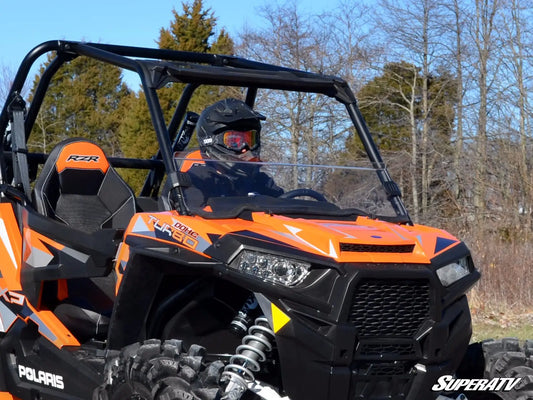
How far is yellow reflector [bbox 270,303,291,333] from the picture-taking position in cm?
379

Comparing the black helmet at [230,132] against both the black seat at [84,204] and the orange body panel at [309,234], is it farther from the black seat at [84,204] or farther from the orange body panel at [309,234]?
the black seat at [84,204]

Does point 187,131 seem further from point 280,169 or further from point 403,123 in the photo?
point 403,123

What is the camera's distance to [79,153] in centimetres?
577

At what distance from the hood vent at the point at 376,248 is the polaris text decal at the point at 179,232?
27.7 inches

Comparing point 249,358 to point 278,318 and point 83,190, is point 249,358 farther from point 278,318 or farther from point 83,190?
point 83,190

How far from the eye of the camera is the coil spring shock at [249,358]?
3.88m

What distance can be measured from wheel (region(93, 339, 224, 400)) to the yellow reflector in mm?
301

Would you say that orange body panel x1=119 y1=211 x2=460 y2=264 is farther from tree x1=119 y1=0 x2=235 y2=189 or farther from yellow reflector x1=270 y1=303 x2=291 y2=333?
tree x1=119 y1=0 x2=235 y2=189

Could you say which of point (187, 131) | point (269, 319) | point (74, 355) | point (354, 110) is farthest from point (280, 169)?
point (187, 131)

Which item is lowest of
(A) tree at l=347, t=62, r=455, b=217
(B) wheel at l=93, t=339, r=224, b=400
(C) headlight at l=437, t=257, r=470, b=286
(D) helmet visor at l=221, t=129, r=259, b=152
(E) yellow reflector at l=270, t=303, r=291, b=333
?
(B) wheel at l=93, t=339, r=224, b=400

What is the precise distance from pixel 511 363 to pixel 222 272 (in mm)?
1684

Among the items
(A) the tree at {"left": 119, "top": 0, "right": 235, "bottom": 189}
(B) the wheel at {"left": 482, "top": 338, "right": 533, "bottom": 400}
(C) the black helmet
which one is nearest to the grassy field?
(B) the wheel at {"left": 482, "top": 338, "right": 533, "bottom": 400}
